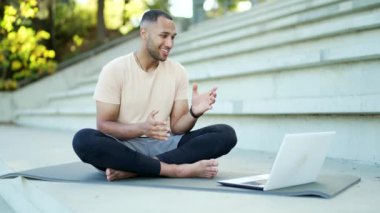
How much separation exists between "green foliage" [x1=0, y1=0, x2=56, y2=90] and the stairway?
5.98 ft

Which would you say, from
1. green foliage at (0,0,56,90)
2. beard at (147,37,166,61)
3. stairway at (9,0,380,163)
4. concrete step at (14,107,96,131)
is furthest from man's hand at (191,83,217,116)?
green foliage at (0,0,56,90)

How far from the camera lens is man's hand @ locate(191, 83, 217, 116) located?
84.3 inches

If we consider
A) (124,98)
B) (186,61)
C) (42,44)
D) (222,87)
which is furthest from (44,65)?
(124,98)

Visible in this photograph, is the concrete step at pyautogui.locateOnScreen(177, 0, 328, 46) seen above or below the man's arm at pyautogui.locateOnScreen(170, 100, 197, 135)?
above

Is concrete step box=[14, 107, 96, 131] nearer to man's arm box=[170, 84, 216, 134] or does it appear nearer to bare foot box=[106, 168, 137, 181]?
man's arm box=[170, 84, 216, 134]

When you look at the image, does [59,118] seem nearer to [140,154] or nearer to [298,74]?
[298,74]

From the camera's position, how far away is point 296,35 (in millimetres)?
3875

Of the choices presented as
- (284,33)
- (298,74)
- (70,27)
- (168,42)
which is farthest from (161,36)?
(70,27)

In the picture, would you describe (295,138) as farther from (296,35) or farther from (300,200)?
(296,35)

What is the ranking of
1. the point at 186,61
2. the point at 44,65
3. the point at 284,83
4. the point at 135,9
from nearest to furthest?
the point at 284,83, the point at 186,61, the point at 44,65, the point at 135,9

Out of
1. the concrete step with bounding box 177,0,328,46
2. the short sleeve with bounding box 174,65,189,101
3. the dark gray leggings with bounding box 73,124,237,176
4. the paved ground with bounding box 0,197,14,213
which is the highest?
the concrete step with bounding box 177,0,328,46

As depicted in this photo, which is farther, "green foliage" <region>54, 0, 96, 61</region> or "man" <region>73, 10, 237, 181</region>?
"green foliage" <region>54, 0, 96, 61</region>

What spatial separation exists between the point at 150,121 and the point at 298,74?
156 cm

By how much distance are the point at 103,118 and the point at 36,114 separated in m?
5.01
